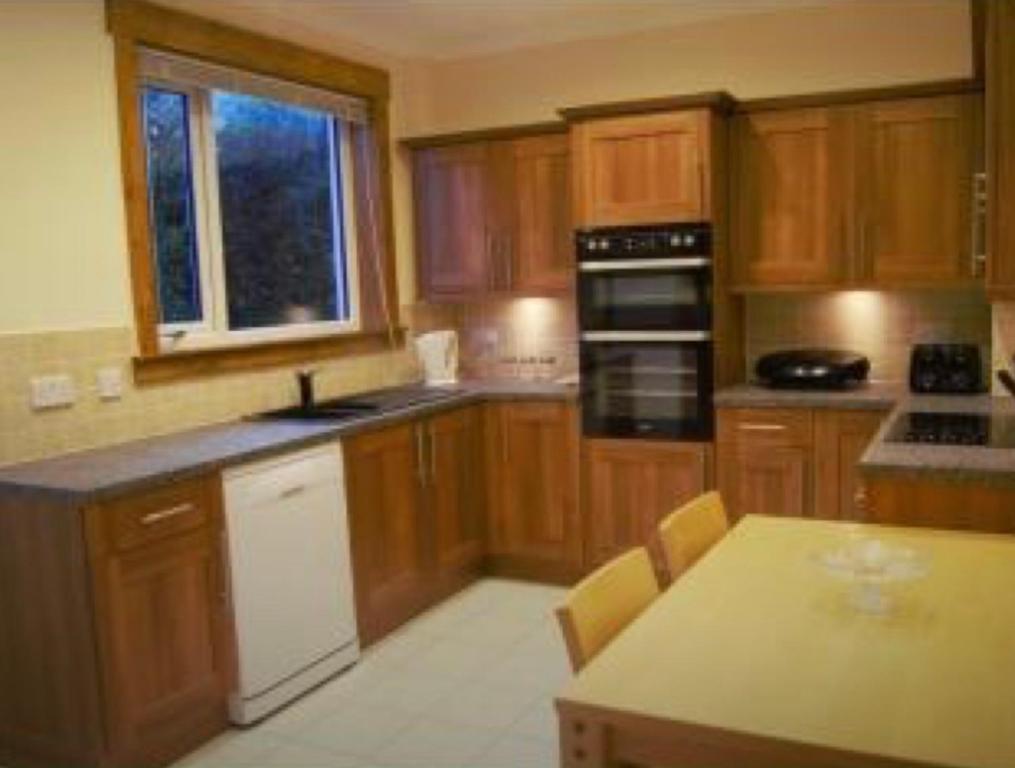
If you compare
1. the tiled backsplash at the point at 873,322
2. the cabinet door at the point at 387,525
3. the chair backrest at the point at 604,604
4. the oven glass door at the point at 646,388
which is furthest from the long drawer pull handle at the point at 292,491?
the tiled backsplash at the point at 873,322

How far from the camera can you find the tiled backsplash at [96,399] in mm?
2920

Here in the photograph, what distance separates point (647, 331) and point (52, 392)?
226 centimetres

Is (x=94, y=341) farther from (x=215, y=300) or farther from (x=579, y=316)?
(x=579, y=316)

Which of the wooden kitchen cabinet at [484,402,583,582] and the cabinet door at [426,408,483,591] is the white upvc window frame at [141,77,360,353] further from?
the wooden kitchen cabinet at [484,402,583,582]

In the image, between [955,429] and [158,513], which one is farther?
[955,429]

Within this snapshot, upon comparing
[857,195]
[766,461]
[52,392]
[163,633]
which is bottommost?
[163,633]

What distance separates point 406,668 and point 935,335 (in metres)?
2.51

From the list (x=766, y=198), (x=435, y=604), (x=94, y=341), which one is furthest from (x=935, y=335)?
(x=94, y=341)

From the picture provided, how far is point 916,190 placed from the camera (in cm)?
379

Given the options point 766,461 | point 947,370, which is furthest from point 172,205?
point 947,370

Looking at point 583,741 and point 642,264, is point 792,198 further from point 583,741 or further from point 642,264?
point 583,741

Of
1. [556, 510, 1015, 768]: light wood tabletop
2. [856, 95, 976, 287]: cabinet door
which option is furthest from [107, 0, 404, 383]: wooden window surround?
[556, 510, 1015, 768]: light wood tabletop

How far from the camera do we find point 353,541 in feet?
11.6

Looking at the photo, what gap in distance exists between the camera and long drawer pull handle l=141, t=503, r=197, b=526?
2.72 metres
